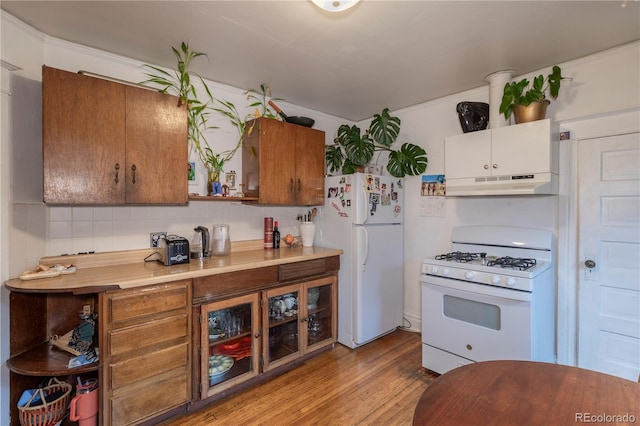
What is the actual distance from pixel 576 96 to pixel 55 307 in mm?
4098

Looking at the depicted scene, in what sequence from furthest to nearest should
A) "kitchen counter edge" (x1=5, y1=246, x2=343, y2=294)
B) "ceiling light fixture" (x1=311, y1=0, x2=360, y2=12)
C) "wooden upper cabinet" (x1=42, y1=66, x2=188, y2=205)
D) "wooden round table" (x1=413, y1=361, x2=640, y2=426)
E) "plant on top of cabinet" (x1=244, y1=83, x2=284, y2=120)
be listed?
"plant on top of cabinet" (x1=244, y1=83, x2=284, y2=120), "wooden upper cabinet" (x1=42, y1=66, x2=188, y2=205), "kitchen counter edge" (x1=5, y1=246, x2=343, y2=294), "ceiling light fixture" (x1=311, y1=0, x2=360, y2=12), "wooden round table" (x1=413, y1=361, x2=640, y2=426)

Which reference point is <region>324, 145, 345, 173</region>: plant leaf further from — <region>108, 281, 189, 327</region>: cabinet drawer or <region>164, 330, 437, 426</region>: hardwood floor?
<region>108, 281, 189, 327</region>: cabinet drawer

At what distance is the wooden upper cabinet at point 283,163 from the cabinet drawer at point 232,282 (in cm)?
67

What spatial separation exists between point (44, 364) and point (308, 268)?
178cm

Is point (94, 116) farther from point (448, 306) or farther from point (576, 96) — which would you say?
point (576, 96)

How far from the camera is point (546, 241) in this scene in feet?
7.77

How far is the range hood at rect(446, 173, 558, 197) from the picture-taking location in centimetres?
218

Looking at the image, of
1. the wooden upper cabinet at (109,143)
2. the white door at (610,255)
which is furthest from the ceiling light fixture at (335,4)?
the white door at (610,255)

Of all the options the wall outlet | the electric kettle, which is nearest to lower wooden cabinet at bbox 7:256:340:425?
the electric kettle

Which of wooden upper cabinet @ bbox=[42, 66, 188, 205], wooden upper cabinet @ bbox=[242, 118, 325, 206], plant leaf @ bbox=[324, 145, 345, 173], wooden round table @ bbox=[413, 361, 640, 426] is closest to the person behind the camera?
wooden round table @ bbox=[413, 361, 640, 426]

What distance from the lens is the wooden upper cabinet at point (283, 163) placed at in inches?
105

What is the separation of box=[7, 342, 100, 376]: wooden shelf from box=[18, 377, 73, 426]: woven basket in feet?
0.66

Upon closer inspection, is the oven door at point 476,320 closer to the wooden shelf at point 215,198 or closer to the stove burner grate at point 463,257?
the stove burner grate at point 463,257

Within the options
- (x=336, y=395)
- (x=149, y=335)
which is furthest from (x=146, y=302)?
(x=336, y=395)
